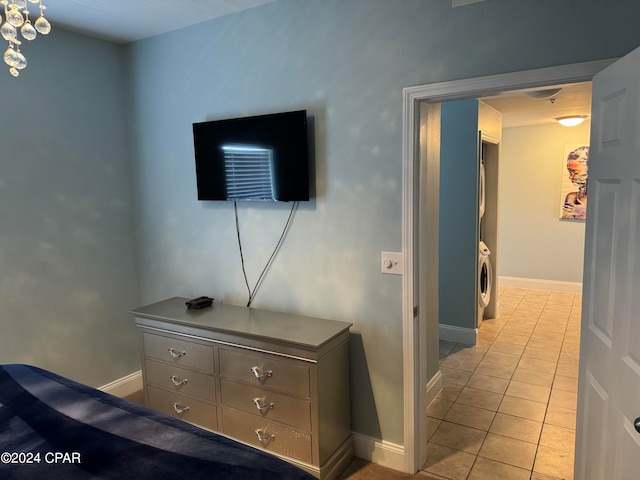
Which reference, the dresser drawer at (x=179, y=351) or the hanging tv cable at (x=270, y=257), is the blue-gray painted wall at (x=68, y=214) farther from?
the hanging tv cable at (x=270, y=257)

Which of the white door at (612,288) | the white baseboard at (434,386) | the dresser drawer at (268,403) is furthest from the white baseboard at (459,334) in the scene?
the dresser drawer at (268,403)

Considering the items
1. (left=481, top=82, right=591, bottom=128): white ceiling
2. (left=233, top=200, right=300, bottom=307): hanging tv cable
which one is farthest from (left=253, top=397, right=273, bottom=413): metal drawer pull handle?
(left=481, top=82, right=591, bottom=128): white ceiling

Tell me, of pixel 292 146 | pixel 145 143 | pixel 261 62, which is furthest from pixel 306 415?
pixel 145 143

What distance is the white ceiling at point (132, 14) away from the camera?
2602 millimetres

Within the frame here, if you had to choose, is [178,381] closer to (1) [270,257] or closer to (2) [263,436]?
(2) [263,436]

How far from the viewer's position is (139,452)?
1.43 metres

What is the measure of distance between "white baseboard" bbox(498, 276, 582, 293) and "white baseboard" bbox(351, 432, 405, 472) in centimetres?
495

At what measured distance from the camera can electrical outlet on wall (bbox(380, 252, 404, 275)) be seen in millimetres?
2453

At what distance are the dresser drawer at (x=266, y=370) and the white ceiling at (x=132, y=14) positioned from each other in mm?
2039

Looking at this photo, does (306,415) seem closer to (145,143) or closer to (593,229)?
(593,229)

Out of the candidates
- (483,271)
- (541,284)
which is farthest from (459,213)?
(541,284)

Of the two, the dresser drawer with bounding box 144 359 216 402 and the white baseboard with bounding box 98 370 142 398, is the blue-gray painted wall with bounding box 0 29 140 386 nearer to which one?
the white baseboard with bounding box 98 370 142 398

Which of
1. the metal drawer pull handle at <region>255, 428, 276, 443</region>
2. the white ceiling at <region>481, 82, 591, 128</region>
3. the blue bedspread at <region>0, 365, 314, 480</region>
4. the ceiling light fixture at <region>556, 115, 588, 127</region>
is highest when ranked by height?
the white ceiling at <region>481, 82, 591, 128</region>

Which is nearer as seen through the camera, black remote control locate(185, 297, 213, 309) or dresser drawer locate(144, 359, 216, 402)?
dresser drawer locate(144, 359, 216, 402)
